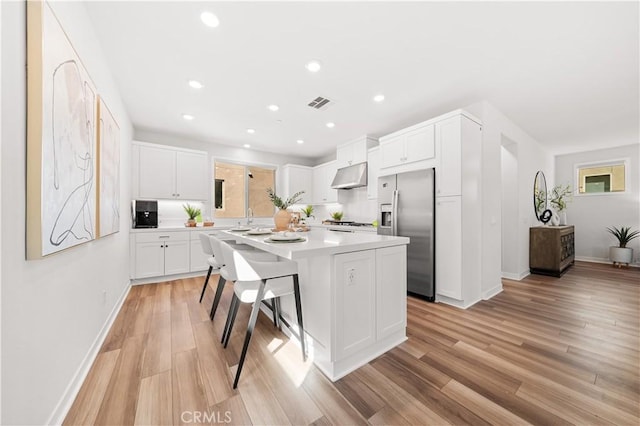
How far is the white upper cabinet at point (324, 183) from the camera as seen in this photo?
5461mm

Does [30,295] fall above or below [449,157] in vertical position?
below

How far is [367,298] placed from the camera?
1.78 meters

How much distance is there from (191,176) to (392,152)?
11.9ft

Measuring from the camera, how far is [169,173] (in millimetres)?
4281

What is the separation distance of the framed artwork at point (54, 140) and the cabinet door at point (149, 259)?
2.45 meters

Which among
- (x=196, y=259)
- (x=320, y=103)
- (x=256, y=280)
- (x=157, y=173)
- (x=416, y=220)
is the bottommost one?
(x=196, y=259)

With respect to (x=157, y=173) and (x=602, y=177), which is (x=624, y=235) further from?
(x=157, y=173)

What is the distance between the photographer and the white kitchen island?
5.27 ft

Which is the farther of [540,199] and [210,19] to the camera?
[540,199]

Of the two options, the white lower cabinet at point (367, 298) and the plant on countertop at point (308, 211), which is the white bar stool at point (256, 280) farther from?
the plant on countertop at point (308, 211)

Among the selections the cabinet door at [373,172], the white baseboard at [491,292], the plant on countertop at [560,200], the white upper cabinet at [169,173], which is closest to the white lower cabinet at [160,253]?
the white upper cabinet at [169,173]

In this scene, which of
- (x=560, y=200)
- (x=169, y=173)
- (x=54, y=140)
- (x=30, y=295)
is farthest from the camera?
(x=560, y=200)

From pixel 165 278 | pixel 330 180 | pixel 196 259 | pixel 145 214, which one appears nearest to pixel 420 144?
pixel 330 180

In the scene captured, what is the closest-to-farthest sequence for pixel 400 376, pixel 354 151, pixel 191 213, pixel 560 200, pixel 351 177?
pixel 400 376
pixel 191 213
pixel 351 177
pixel 354 151
pixel 560 200
